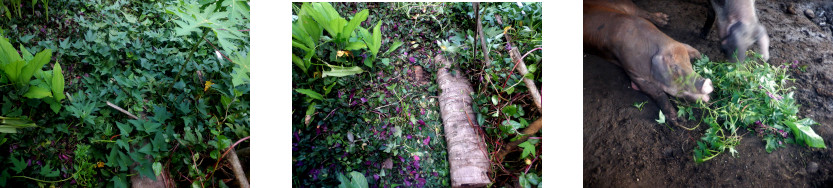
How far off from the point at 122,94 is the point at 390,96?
0.64 m

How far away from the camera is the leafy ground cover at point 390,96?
96cm

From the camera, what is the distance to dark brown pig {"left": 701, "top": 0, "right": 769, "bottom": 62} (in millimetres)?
937

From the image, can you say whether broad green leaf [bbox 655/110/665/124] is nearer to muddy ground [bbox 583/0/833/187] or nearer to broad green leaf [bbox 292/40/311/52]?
muddy ground [bbox 583/0/833/187]

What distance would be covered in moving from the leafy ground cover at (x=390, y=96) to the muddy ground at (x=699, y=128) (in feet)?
0.52

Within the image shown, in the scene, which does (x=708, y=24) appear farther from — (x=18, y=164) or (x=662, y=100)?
(x=18, y=164)

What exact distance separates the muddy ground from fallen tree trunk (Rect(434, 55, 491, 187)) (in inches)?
10.6

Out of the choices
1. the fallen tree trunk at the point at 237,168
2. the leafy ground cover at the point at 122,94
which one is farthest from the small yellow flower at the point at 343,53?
the fallen tree trunk at the point at 237,168

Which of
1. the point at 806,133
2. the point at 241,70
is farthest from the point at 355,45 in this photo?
the point at 806,133

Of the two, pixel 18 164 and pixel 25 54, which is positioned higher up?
pixel 25 54

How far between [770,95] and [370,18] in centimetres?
96

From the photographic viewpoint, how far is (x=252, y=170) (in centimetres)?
85

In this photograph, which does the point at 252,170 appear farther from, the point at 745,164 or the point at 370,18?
the point at 745,164

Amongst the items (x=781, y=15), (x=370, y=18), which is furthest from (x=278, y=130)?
(x=781, y=15)

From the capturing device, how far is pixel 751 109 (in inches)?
35.4
